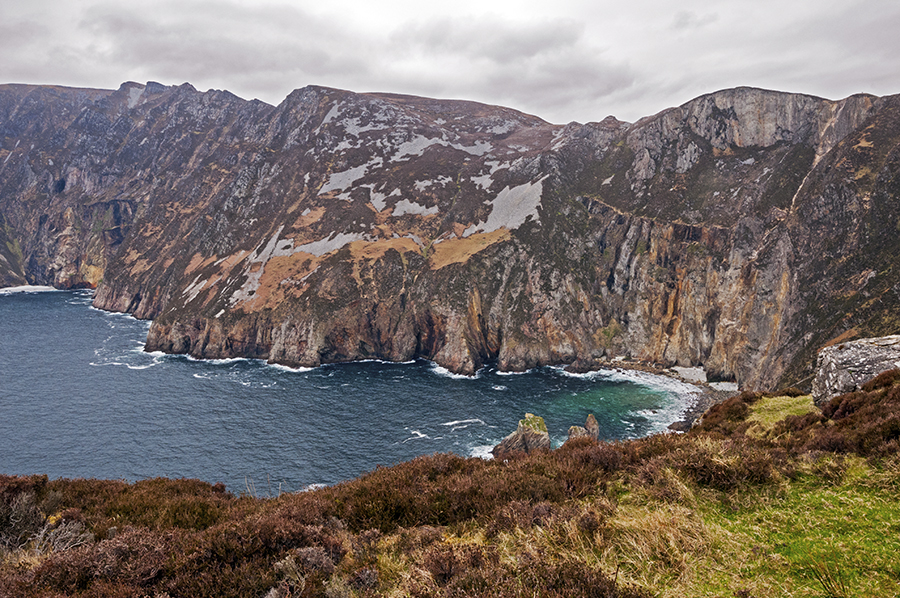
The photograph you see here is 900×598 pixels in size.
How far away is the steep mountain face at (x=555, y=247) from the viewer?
59500 millimetres

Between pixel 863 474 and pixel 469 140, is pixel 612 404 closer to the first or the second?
pixel 863 474

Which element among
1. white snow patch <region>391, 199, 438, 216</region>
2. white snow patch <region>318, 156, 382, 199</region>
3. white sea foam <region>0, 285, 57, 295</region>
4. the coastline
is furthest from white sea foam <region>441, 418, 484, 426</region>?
white sea foam <region>0, 285, 57, 295</region>

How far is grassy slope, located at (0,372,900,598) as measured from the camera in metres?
6.07

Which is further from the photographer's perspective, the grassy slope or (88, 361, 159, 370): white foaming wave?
(88, 361, 159, 370): white foaming wave

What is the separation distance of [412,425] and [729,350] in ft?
168

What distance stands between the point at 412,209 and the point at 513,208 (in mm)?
24798

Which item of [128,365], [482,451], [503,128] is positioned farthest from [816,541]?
[503,128]

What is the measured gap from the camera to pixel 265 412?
6025 cm

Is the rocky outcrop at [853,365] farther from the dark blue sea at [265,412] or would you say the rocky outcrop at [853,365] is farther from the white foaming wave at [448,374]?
the white foaming wave at [448,374]

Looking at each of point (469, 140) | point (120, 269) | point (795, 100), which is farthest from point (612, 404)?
point (120, 269)

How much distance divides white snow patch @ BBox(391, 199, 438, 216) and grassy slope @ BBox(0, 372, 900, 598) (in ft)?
322

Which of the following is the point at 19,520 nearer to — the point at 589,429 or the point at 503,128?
the point at 589,429

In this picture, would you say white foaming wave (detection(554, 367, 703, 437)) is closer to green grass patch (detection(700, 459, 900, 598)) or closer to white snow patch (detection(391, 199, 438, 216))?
green grass patch (detection(700, 459, 900, 598))

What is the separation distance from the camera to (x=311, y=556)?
7289mm
